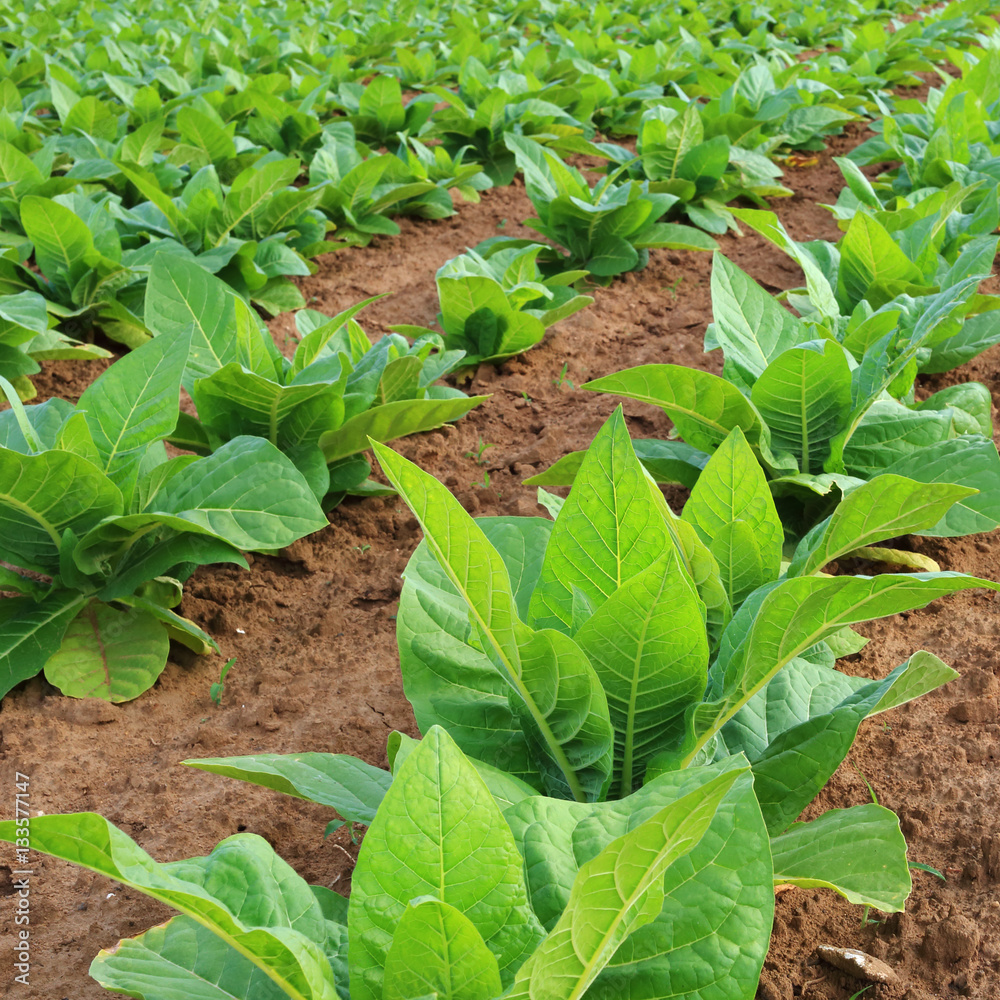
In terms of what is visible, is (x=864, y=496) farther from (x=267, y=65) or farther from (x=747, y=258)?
(x=267, y=65)

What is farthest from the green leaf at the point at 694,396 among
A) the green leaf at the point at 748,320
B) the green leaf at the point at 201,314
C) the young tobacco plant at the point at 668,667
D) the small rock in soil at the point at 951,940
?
the small rock in soil at the point at 951,940

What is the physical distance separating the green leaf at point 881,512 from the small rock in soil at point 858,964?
1.66ft

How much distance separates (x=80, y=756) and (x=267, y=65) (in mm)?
6055

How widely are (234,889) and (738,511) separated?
0.90 metres

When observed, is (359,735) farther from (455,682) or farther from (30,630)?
(30,630)

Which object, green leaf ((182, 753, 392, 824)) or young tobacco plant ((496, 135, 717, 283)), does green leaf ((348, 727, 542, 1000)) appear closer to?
green leaf ((182, 753, 392, 824))

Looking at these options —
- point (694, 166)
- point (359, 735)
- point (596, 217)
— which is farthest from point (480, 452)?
point (694, 166)

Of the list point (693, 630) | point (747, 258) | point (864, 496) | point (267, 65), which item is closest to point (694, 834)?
point (693, 630)

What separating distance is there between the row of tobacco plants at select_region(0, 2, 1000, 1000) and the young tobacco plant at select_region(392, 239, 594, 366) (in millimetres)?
11

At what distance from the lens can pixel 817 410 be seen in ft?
6.86

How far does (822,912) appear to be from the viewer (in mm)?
1375

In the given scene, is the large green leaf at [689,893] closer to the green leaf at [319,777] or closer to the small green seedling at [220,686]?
the green leaf at [319,777]

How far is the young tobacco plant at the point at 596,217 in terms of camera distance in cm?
365

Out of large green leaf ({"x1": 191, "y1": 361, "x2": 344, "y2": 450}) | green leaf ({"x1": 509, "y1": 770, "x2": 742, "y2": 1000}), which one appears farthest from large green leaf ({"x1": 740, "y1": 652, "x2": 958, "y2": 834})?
large green leaf ({"x1": 191, "y1": 361, "x2": 344, "y2": 450})
